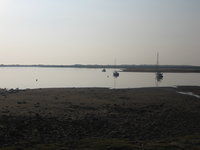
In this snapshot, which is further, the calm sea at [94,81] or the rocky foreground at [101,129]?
the calm sea at [94,81]

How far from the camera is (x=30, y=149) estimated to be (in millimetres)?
15055

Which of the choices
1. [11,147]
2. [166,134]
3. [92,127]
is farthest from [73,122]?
[11,147]

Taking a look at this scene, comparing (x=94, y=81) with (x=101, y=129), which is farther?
(x=94, y=81)

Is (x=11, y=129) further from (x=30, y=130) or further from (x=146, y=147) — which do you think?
(x=146, y=147)

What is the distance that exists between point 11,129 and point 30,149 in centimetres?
450

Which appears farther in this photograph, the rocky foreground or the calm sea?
the calm sea

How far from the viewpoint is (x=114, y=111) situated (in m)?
28.8

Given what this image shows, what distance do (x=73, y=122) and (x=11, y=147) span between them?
7.24 metres

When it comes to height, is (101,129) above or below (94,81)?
below

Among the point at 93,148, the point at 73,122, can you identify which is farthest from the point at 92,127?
the point at 93,148

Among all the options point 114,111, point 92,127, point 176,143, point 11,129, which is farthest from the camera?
point 114,111

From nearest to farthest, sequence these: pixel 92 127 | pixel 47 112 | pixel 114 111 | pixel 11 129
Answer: pixel 11 129 < pixel 92 127 < pixel 47 112 < pixel 114 111

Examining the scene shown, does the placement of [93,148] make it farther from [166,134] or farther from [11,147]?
[166,134]

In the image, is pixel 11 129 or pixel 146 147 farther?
pixel 11 129
